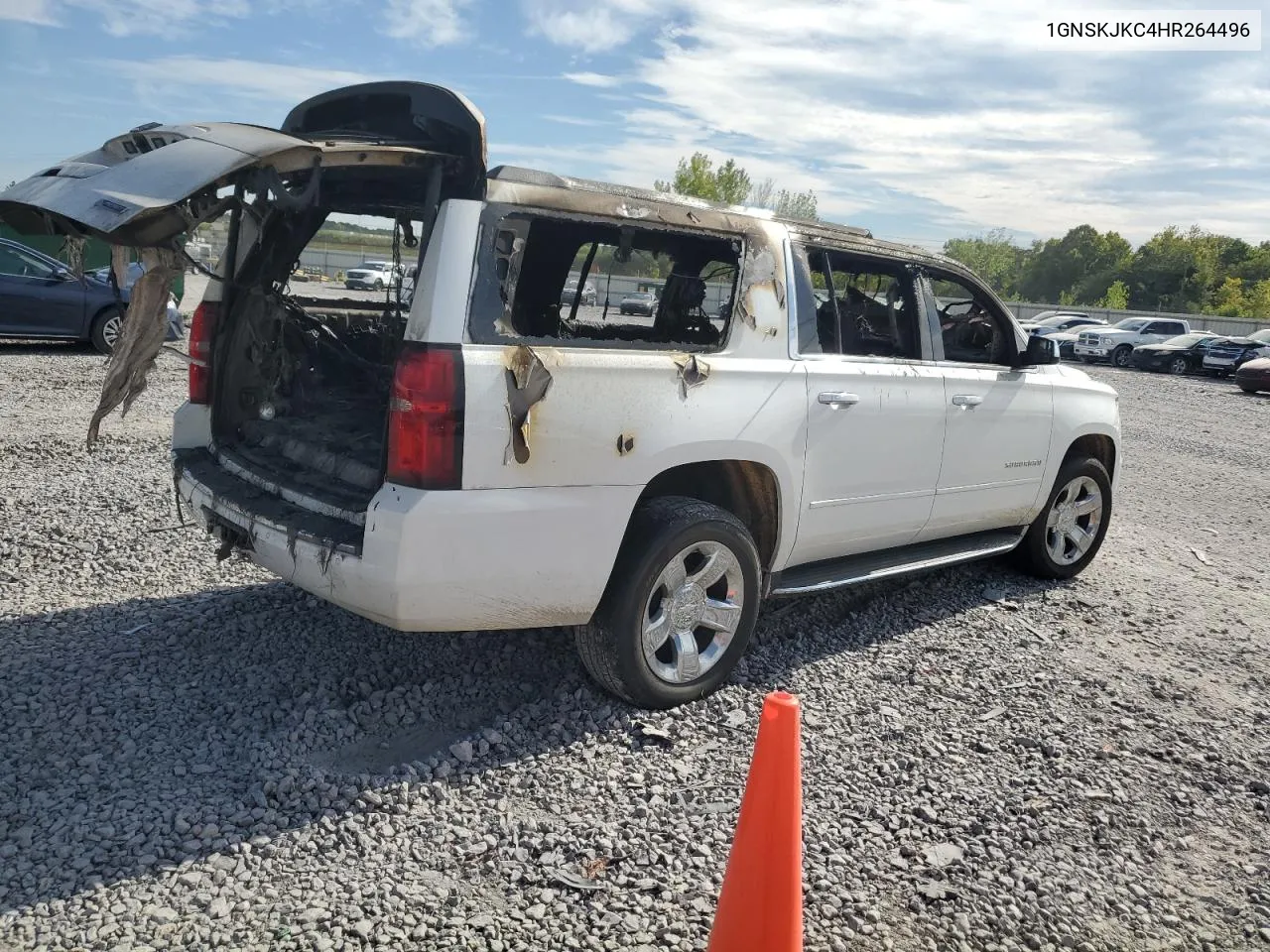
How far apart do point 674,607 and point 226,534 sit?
1724mm

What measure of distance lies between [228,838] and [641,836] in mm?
1209

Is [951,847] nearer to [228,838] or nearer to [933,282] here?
[228,838]

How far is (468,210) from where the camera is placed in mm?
3193

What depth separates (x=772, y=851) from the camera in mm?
2252

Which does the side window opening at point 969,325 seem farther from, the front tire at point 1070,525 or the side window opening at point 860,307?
the front tire at point 1070,525

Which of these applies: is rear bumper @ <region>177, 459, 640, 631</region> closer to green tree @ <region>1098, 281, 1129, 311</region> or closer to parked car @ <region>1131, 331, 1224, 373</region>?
parked car @ <region>1131, 331, 1224, 373</region>

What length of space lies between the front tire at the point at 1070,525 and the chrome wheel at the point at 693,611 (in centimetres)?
264

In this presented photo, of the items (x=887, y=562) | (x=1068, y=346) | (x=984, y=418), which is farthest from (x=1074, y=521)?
(x=1068, y=346)

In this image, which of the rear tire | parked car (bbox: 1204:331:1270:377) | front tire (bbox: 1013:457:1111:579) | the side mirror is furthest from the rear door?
parked car (bbox: 1204:331:1270:377)

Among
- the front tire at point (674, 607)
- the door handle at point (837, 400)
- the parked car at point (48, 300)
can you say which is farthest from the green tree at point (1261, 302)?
the front tire at point (674, 607)

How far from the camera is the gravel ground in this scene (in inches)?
105

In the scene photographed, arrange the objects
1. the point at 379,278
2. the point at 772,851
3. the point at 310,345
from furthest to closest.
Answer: the point at 379,278, the point at 310,345, the point at 772,851

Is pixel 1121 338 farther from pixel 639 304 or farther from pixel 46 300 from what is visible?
pixel 639 304

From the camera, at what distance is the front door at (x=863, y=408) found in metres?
4.16
